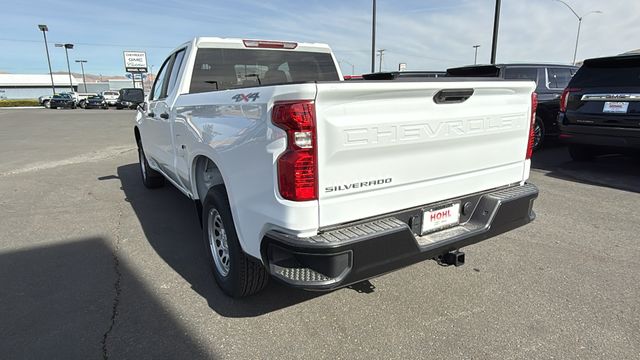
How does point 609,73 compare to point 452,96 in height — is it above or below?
above

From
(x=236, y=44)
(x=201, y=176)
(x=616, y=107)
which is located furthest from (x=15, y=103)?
(x=616, y=107)

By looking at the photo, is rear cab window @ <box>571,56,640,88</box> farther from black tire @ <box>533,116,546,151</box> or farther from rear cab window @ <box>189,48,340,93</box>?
rear cab window @ <box>189,48,340,93</box>

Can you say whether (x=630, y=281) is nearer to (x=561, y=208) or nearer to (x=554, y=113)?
(x=561, y=208)

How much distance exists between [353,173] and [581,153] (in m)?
7.68

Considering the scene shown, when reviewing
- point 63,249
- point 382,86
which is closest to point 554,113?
point 382,86

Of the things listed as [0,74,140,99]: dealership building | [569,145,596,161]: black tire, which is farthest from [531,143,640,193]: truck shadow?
[0,74,140,99]: dealership building

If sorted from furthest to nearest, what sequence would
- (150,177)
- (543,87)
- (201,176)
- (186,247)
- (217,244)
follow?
(543,87) < (150,177) < (186,247) < (201,176) < (217,244)

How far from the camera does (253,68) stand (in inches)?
175

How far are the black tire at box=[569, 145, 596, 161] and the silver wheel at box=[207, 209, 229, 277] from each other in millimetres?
7534

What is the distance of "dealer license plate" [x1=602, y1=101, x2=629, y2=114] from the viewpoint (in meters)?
6.19

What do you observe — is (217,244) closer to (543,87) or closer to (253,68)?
(253,68)

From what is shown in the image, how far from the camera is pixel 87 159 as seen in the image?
9.73 meters

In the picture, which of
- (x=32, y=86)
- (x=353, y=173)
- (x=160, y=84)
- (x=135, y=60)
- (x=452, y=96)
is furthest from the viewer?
(x=32, y=86)

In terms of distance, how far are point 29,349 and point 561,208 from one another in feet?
18.8
